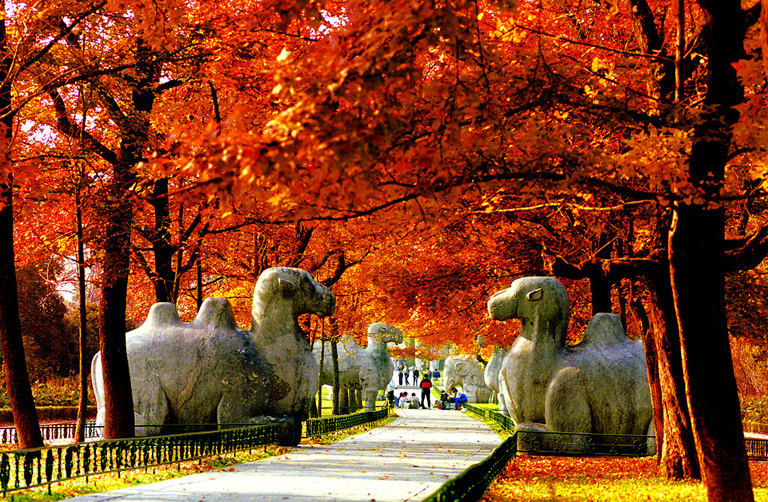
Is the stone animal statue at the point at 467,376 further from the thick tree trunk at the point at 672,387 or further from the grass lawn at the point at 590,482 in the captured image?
the thick tree trunk at the point at 672,387

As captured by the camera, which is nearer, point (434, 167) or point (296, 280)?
point (434, 167)

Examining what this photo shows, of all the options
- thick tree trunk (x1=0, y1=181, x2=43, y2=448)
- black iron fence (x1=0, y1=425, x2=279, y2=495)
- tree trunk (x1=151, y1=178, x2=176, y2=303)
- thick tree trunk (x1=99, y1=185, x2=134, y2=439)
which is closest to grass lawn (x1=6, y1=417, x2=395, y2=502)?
black iron fence (x1=0, y1=425, x2=279, y2=495)

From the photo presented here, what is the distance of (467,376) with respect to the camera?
193ft

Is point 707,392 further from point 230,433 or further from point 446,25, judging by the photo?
point 230,433

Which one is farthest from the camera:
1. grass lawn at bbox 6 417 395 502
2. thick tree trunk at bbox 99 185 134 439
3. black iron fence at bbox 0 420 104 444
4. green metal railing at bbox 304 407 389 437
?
green metal railing at bbox 304 407 389 437

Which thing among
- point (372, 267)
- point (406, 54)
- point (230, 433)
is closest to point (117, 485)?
point (230, 433)

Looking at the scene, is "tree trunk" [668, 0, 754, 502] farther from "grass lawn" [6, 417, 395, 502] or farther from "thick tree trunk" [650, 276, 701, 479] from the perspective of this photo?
"grass lawn" [6, 417, 395, 502]

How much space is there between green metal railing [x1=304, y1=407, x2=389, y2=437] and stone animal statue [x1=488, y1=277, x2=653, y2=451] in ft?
19.9

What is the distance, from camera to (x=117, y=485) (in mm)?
10492

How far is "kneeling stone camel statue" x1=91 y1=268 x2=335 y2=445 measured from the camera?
637 inches

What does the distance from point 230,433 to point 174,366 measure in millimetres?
2809

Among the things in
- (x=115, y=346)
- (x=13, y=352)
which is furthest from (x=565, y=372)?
(x=13, y=352)

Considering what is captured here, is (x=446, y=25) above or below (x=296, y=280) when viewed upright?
above

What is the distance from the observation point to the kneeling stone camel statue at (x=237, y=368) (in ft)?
53.1
